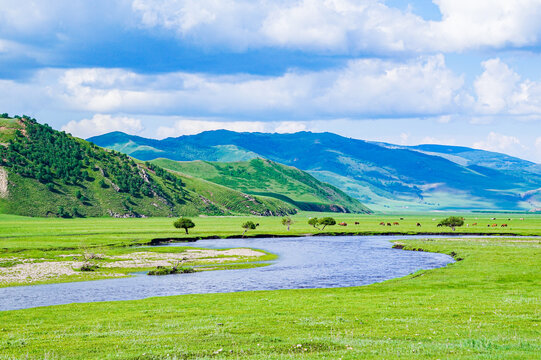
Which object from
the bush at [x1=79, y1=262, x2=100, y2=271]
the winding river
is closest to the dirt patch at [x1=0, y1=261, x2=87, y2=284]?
the bush at [x1=79, y1=262, x2=100, y2=271]

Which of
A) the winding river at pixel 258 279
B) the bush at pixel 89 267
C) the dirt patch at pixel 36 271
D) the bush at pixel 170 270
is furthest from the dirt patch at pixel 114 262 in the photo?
the winding river at pixel 258 279

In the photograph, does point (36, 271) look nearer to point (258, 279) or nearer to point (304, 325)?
point (258, 279)

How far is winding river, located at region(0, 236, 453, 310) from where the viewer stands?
64.7 meters

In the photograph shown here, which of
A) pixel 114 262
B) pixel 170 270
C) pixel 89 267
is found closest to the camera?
pixel 170 270

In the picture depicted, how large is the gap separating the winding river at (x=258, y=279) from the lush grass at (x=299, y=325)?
954cm

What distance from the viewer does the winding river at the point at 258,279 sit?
6466 cm

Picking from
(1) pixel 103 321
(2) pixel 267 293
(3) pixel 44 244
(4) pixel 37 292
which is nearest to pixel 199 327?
(1) pixel 103 321

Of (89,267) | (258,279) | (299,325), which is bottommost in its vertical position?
(258,279)

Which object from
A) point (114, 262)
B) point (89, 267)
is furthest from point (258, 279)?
point (114, 262)

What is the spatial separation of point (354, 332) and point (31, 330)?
23131 millimetres

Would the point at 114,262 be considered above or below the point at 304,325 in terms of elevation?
below

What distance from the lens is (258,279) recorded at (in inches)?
3113

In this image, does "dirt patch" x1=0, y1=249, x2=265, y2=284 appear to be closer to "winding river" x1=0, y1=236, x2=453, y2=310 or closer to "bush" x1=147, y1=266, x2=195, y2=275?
"bush" x1=147, y1=266, x2=195, y2=275

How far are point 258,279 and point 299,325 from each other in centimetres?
4403
